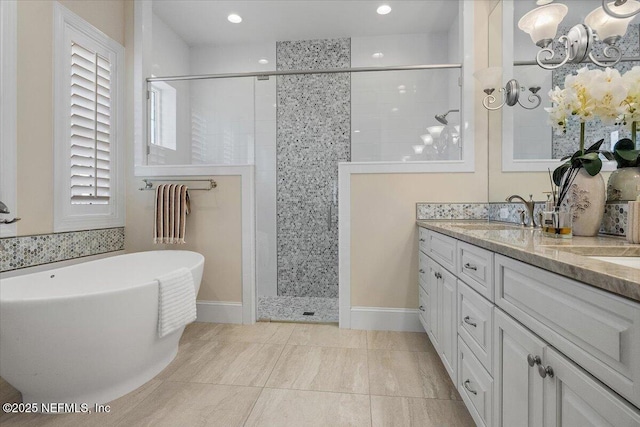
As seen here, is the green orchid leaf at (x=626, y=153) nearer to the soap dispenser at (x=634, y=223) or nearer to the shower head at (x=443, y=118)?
the soap dispenser at (x=634, y=223)

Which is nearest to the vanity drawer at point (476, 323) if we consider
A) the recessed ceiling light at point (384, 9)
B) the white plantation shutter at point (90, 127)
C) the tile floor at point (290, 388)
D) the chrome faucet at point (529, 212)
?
the tile floor at point (290, 388)

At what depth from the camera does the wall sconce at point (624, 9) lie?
1.22 meters

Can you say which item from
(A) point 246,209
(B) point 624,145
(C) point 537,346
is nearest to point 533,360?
(C) point 537,346

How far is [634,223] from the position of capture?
3.84 ft

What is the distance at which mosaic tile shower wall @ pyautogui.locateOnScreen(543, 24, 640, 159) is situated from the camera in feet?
4.22

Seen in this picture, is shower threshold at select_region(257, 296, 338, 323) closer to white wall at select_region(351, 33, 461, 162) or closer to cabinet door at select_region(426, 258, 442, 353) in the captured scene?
cabinet door at select_region(426, 258, 442, 353)

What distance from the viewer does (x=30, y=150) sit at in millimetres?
2014

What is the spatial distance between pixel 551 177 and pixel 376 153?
1473 mm

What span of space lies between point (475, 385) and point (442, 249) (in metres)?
0.72

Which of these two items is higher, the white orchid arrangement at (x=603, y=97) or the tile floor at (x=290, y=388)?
the white orchid arrangement at (x=603, y=97)

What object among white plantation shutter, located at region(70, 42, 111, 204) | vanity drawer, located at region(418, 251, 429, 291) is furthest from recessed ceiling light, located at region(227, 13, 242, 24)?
vanity drawer, located at region(418, 251, 429, 291)

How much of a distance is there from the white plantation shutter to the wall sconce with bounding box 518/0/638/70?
9.33 ft

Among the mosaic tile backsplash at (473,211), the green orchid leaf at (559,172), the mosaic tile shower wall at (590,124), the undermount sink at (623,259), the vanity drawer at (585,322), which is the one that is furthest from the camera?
the mosaic tile backsplash at (473,211)

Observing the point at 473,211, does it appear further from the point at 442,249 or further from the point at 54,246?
the point at 54,246
